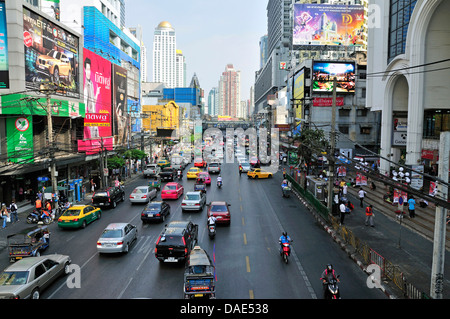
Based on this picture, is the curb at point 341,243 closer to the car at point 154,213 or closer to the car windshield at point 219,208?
the car windshield at point 219,208

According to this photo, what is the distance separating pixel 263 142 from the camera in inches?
3287

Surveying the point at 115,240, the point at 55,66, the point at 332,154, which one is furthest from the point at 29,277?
the point at 55,66

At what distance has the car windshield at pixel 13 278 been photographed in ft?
38.5

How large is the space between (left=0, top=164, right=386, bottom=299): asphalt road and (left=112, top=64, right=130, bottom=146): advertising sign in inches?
1155

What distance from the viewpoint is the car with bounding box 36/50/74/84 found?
3269 centimetres

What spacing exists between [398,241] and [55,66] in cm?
3371

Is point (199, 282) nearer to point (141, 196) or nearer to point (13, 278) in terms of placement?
point (13, 278)

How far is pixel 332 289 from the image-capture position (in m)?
11.9

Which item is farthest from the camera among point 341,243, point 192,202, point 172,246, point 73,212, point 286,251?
point 192,202

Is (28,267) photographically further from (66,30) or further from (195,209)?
(66,30)

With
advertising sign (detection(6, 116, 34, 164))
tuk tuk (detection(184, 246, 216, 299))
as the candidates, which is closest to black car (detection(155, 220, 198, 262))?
tuk tuk (detection(184, 246, 216, 299))

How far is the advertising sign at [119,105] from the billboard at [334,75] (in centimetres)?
3108
